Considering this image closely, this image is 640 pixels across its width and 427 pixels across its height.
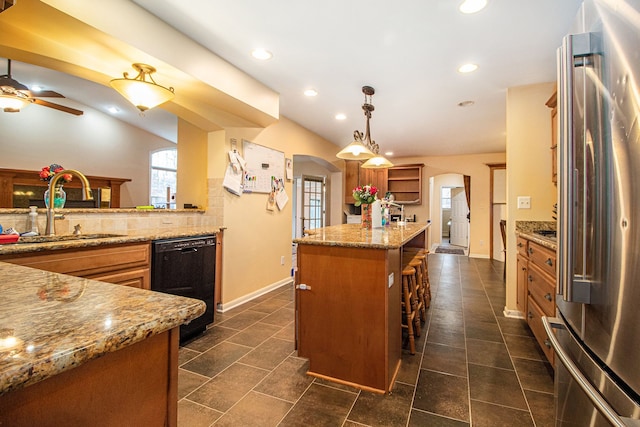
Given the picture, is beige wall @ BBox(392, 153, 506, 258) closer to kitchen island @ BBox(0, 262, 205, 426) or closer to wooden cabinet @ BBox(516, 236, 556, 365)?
wooden cabinet @ BBox(516, 236, 556, 365)

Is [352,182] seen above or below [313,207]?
above

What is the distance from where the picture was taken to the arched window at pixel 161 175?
7211 mm

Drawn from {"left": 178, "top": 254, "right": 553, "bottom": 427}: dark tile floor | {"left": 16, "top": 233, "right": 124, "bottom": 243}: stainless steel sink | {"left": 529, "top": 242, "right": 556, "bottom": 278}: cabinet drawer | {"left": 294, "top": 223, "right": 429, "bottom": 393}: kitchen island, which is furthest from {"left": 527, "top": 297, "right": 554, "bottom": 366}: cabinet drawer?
{"left": 16, "top": 233, "right": 124, "bottom": 243}: stainless steel sink

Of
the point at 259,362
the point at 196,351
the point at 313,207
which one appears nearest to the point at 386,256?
the point at 259,362

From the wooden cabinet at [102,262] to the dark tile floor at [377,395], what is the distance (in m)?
0.72

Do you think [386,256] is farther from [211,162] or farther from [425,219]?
[425,219]

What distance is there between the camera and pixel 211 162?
10.9ft

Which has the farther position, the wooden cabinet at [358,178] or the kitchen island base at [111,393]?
the wooden cabinet at [358,178]

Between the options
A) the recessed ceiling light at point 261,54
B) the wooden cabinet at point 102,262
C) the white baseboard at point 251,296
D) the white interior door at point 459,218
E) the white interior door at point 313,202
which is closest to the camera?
the wooden cabinet at point 102,262

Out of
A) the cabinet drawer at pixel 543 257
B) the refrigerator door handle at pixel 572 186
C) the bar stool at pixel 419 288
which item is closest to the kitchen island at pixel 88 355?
the refrigerator door handle at pixel 572 186

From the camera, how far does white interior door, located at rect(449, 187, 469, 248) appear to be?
8508mm

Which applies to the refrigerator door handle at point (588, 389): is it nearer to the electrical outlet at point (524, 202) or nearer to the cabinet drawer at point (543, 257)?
the cabinet drawer at point (543, 257)

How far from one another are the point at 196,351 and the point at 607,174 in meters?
2.58

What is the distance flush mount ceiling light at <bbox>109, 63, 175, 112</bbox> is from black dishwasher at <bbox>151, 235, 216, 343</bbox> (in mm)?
1043
